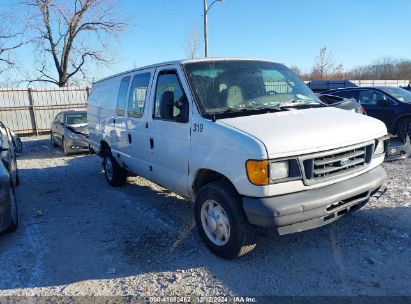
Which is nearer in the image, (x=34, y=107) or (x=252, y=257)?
(x=252, y=257)

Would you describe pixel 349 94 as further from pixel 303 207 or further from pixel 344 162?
pixel 303 207

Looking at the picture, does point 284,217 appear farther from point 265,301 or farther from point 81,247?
point 81,247

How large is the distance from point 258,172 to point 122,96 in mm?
3664

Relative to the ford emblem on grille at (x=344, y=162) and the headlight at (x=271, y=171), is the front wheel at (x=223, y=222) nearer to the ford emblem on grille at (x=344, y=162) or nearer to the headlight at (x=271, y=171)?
the headlight at (x=271, y=171)

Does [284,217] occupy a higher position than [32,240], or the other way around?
[284,217]

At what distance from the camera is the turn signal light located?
3.15m

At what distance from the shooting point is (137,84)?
18.0ft

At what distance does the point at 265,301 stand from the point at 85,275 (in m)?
1.91

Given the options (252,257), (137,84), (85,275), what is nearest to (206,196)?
(252,257)

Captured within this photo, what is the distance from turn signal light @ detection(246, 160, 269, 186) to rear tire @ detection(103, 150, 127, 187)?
164 inches

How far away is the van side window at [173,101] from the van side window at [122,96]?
58.8 inches

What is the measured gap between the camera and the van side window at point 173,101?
4.09m

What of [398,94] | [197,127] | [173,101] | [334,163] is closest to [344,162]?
[334,163]

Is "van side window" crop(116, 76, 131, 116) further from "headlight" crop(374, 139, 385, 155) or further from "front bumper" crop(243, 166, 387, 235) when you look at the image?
"headlight" crop(374, 139, 385, 155)
